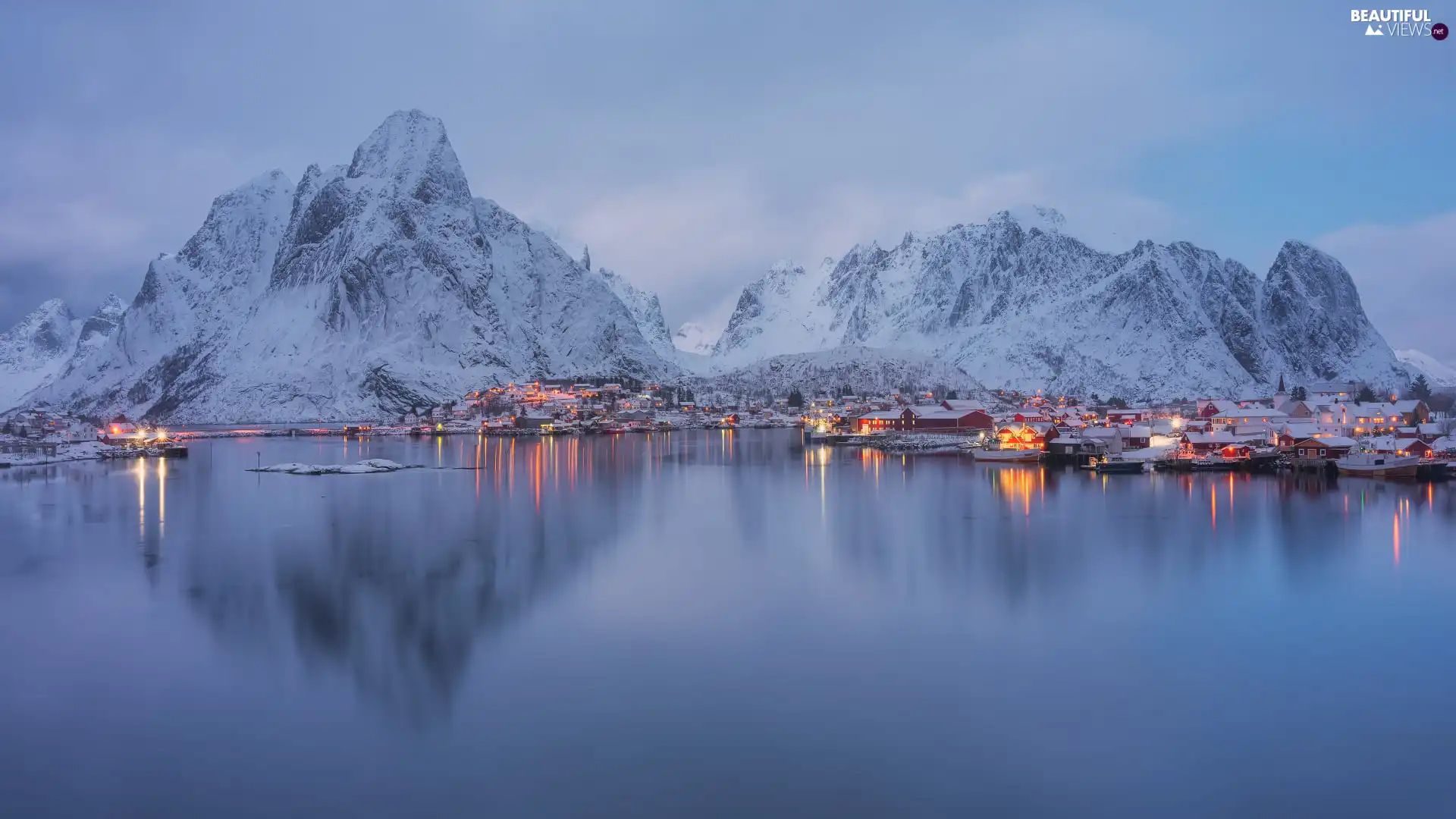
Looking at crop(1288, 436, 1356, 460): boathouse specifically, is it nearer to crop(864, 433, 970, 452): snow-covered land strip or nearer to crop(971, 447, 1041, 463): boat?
crop(971, 447, 1041, 463): boat

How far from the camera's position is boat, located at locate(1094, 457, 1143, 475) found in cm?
3869

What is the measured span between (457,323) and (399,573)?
4926 inches

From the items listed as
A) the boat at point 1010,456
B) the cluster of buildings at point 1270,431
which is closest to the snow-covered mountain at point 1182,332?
the cluster of buildings at point 1270,431

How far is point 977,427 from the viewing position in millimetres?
67625

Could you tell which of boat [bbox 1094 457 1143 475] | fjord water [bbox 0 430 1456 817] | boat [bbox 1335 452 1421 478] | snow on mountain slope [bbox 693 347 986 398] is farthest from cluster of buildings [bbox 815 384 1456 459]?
snow on mountain slope [bbox 693 347 986 398]

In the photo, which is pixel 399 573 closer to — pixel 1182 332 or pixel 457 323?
pixel 457 323

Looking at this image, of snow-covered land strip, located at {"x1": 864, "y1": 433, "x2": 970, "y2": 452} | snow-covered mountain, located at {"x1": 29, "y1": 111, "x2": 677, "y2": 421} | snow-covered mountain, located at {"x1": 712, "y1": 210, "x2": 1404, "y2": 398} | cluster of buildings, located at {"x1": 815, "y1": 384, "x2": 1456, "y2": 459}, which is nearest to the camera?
cluster of buildings, located at {"x1": 815, "y1": 384, "x2": 1456, "y2": 459}

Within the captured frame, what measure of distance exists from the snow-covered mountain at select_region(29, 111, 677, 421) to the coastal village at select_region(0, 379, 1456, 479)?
10.9m

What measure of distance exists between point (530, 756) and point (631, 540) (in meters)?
13.1

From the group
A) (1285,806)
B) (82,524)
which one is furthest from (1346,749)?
(82,524)

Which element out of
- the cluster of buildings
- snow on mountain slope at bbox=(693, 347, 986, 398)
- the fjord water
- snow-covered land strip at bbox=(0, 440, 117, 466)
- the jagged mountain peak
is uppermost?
the jagged mountain peak

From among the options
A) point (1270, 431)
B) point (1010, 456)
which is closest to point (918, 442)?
point (1010, 456)

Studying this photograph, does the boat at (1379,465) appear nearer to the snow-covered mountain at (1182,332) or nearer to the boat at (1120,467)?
the boat at (1120,467)

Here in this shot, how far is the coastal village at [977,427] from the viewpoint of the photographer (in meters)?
39.9
